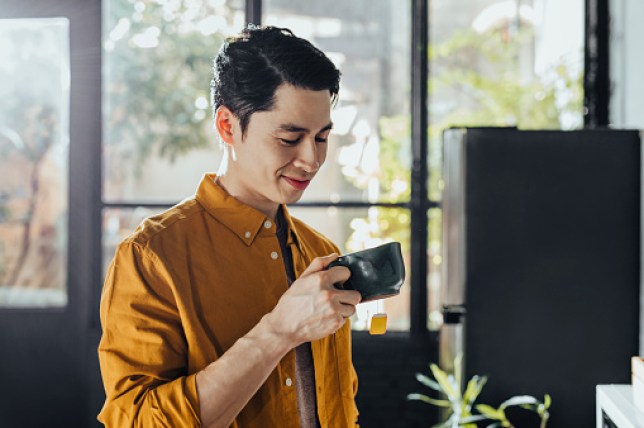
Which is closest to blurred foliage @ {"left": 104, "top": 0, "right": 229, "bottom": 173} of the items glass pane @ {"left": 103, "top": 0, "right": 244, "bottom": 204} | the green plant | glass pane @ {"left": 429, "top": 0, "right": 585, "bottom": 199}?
glass pane @ {"left": 103, "top": 0, "right": 244, "bottom": 204}

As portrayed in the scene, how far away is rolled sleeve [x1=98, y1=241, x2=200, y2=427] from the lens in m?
0.96

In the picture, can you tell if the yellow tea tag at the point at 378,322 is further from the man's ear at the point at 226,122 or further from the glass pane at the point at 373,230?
the glass pane at the point at 373,230

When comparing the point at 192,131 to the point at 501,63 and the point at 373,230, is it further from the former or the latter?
the point at 501,63

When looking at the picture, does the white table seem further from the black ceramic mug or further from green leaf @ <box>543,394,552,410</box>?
green leaf @ <box>543,394,552,410</box>

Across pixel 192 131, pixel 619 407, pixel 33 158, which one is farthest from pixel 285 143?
pixel 33 158

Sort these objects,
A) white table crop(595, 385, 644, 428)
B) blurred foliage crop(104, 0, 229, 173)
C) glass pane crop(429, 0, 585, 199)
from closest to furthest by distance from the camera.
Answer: white table crop(595, 385, 644, 428) → glass pane crop(429, 0, 585, 199) → blurred foliage crop(104, 0, 229, 173)

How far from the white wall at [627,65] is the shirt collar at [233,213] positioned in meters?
2.06

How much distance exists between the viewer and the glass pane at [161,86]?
3.60 m

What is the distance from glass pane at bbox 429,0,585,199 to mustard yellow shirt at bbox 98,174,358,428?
2467 millimetres

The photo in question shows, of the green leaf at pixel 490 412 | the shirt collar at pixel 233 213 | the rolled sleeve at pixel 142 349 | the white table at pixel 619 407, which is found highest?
the shirt collar at pixel 233 213

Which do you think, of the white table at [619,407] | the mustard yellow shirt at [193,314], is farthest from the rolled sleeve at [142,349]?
the white table at [619,407]

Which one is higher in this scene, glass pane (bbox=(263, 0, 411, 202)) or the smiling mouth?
glass pane (bbox=(263, 0, 411, 202))

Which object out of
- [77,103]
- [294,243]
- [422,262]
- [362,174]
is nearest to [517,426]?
[422,262]

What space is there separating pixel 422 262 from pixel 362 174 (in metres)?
0.53
